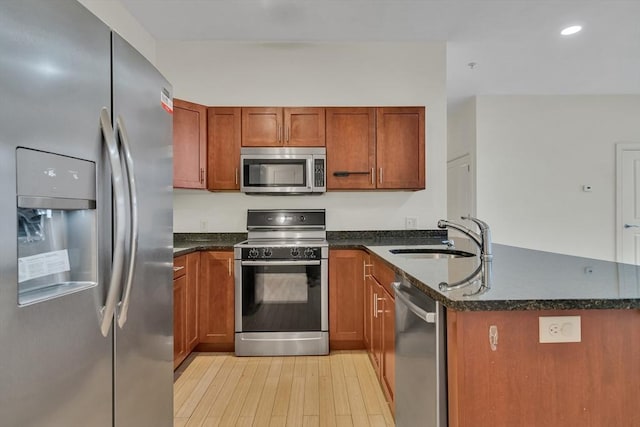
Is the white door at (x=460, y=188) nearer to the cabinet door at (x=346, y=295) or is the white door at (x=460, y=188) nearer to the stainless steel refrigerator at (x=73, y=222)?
the cabinet door at (x=346, y=295)

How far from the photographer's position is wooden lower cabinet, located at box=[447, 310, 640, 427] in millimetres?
949

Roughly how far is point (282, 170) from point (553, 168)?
3.77 m

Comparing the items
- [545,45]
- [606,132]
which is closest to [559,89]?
[606,132]

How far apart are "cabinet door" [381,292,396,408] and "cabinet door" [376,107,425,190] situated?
1.40 meters

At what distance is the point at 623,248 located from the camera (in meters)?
4.31

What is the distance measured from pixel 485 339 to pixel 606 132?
16.5 feet

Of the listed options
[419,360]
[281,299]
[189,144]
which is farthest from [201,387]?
[189,144]

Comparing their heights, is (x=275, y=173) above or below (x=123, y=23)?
below

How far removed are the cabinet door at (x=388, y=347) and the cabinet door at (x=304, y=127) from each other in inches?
64.8

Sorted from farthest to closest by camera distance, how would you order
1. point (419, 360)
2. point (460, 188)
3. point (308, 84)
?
point (460, 188)
point (308, 84)
point (419, 360)

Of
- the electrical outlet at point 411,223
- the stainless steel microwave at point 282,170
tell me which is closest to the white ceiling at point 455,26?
the stainless steel microwave at point 282,170

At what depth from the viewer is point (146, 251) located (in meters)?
1.22

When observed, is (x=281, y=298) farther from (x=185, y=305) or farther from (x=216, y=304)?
(x=185, y=305)

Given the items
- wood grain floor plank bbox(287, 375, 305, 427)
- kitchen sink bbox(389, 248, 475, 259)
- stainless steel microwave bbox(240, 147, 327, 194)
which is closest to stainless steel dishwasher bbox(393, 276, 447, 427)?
wood grain floor plank bbox(287, 375, 305, 427)
